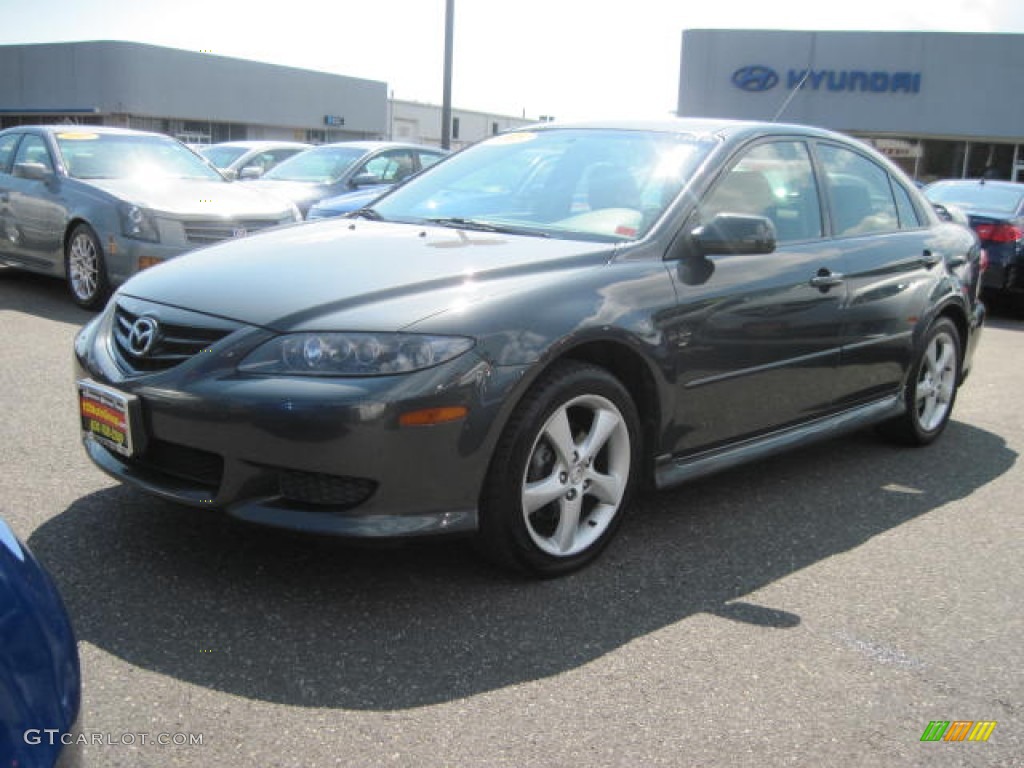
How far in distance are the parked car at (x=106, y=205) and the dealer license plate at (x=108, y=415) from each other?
4.94m

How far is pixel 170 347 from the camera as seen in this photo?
10.6ft

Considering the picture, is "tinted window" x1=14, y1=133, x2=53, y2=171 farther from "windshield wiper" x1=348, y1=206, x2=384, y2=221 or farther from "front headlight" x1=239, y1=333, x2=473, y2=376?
"front headlight" x1=239, y1=333, x2=473, y2=376

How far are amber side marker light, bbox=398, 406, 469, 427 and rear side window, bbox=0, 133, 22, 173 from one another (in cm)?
808

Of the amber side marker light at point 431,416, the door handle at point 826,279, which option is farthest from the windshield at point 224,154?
the amber side marker light at point 431,416

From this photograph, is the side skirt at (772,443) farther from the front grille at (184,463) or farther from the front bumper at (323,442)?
the front grille at (184,463)

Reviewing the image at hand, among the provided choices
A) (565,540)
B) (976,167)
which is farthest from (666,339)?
(976,167)

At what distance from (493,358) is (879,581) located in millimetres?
1612

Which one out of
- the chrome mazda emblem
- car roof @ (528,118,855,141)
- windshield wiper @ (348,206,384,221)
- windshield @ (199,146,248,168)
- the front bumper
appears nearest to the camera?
the front bumper

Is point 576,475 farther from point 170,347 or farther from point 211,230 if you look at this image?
point 211,230

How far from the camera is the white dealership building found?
30.0 meters

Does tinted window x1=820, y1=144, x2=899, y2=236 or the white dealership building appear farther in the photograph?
the white dealership building

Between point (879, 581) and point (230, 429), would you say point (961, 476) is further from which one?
point (230, 429)

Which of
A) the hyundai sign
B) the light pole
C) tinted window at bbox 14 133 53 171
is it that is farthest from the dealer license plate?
the hyundai sign

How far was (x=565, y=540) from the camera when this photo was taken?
3.44 meters
